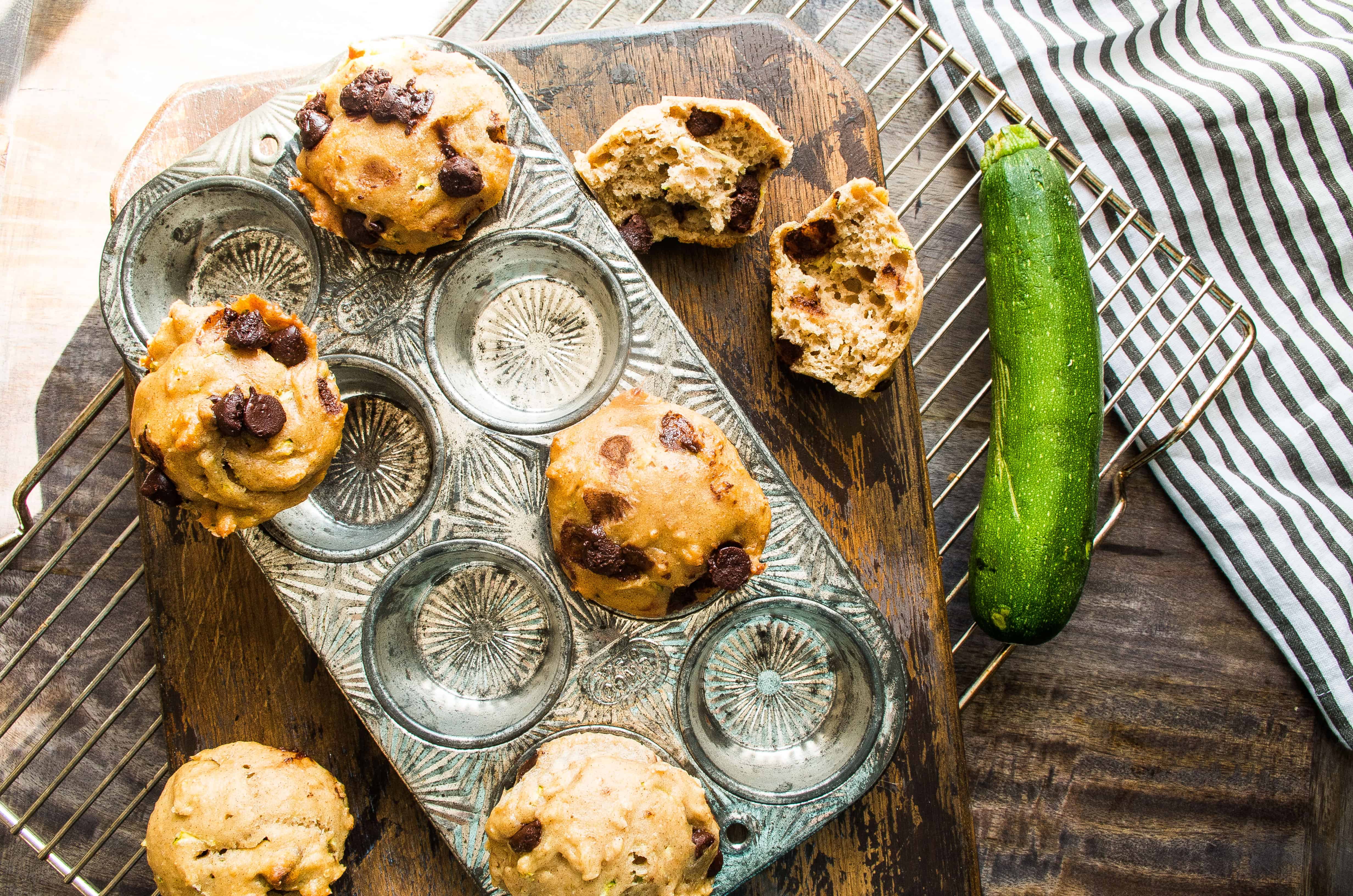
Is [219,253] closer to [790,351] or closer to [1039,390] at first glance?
[790,351]

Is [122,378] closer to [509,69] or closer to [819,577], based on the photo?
[509,69]

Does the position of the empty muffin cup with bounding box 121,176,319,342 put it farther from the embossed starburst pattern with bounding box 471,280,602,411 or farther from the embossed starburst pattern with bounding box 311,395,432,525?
the embossed starburst pattern with bounding box 471,280,602,411

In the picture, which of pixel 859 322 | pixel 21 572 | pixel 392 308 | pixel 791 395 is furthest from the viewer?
pixel 21 572

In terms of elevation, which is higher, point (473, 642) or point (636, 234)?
point (636, 234)

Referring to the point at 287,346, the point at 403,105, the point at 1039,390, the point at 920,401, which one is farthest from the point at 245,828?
the point at 1039,390

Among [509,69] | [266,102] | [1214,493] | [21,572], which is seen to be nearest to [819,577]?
[1214,493]

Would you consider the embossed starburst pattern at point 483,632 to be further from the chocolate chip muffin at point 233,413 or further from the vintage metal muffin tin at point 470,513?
the chocolate chip muffin at point 233,413
